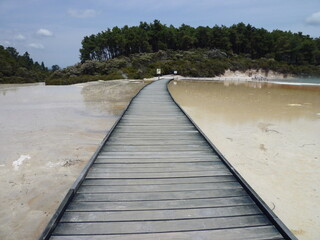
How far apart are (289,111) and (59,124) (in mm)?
11018

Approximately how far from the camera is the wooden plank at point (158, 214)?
8.45ft

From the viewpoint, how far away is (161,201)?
2.91 metres

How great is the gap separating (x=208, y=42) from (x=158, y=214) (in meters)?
65.5

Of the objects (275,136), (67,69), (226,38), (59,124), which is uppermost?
(226,38)

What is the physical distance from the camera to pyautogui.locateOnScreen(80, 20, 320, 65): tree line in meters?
56.8

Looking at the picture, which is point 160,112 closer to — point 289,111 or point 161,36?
point 289,111

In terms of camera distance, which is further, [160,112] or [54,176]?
[160,112]

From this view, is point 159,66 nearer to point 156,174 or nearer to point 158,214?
point 156,174

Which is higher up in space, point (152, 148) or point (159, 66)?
point (159, 66)

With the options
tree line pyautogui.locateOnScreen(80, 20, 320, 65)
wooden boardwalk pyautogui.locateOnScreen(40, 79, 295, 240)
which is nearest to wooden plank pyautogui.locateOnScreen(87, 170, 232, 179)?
wooden boardwalk pyautogui.locateOnScreen(40, 79, 295, 240)

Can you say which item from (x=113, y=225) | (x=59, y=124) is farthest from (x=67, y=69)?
(x=113, y=225)

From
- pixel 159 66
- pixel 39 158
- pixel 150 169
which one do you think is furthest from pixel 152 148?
pixel 159 66

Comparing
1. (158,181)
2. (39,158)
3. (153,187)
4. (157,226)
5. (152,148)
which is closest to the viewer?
(157,226)

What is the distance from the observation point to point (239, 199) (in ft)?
9.76
